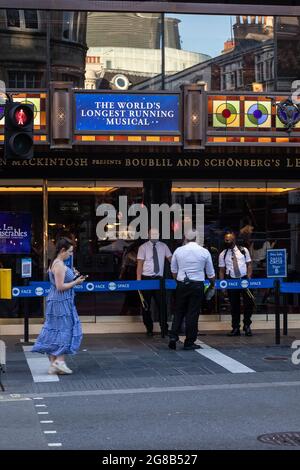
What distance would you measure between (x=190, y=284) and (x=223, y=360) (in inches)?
54.3

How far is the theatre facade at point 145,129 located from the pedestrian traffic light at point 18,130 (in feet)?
8.25

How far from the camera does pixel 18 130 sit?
36.0ft

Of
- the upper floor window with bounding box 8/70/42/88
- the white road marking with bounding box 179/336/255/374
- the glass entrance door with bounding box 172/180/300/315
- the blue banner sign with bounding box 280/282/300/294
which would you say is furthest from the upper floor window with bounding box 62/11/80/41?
the white road marking with bounding box 179/336/255/374

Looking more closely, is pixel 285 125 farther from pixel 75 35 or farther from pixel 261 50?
pixel 75 35

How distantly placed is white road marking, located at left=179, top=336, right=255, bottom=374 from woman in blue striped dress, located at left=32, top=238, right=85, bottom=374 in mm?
2196

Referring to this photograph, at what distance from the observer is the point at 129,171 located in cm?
1515

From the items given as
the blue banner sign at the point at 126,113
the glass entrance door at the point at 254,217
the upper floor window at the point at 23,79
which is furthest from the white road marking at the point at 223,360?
the upper floor window at the point at 23,79

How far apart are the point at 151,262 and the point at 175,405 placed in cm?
594

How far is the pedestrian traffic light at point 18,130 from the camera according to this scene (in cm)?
1092

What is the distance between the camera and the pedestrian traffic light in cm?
1092

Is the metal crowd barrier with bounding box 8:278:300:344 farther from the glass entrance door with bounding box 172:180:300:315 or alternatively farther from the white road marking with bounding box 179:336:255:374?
the white road marking with bounding box 179:336:255:374

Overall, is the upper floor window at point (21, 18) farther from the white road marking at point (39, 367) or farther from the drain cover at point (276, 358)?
the drain cover at point (276, 358)

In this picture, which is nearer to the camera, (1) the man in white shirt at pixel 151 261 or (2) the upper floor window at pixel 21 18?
(2) the upper floor window at pixel 21 18

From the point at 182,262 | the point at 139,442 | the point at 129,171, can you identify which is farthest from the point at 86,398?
the point at 129,171
